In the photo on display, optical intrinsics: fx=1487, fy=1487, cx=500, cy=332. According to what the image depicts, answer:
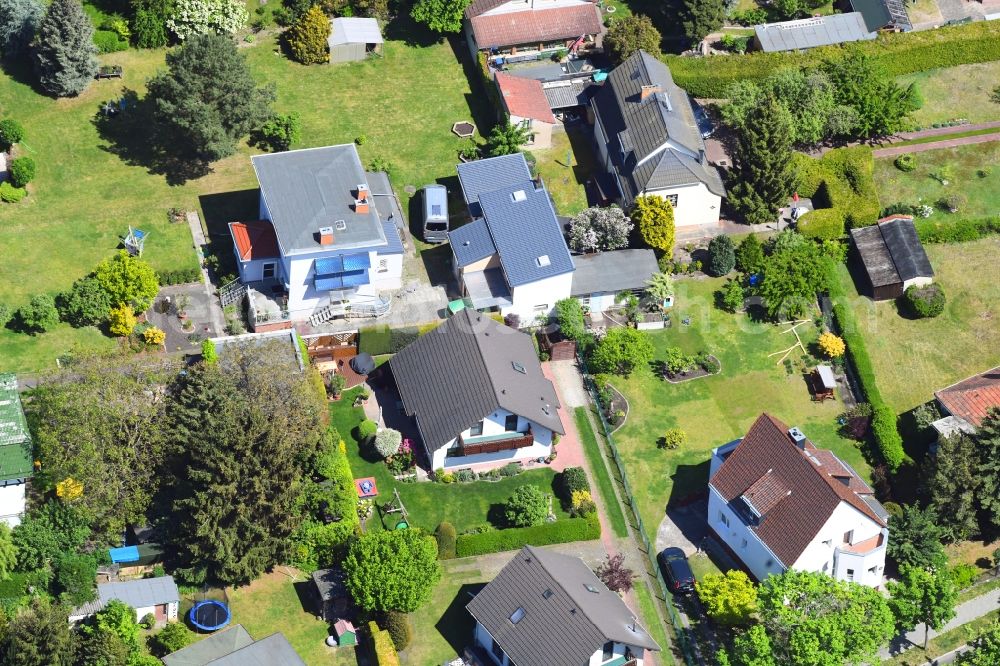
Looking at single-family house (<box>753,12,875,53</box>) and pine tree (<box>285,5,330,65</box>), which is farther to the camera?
single-family house (<box>753,12,875,53</box>)

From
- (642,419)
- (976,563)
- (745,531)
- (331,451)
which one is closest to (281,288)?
(331,451)

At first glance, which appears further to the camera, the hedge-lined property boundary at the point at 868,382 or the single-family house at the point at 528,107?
the single-family house at the point at 528,107

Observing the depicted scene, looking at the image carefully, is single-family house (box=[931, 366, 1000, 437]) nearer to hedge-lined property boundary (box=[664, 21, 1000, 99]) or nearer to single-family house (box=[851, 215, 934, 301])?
single-family house (box=[851, 215, 934, 301])

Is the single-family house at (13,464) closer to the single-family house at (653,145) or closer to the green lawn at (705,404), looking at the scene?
the green lawn at (705,404)

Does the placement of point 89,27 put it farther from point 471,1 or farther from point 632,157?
point 632,157

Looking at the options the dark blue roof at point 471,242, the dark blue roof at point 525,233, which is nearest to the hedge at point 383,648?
the dark blue roof at point 525,233

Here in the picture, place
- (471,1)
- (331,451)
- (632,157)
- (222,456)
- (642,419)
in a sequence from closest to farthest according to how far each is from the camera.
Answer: (222,456) < (331,451) < (642,419) < (632,157) < (471,1)

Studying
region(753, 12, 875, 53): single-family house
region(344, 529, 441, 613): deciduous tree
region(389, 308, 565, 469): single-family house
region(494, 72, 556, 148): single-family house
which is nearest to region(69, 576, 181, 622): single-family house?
region(344, 529, 441, 613): deciduous tree
